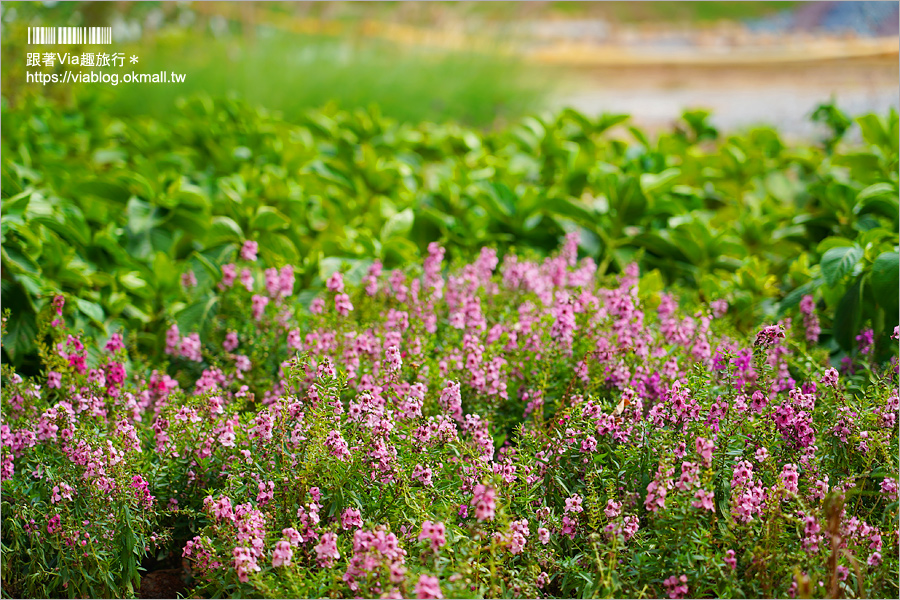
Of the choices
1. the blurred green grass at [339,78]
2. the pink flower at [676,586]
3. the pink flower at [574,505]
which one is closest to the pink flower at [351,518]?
the pink flower at [574,505]

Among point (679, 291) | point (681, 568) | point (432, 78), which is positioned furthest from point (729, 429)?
point (432, 78)

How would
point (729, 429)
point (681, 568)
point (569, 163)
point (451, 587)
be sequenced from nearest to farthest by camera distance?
point (451, 587) → point (681, 568) → point (729, 429) → point (569, 163)

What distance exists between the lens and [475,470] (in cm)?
172

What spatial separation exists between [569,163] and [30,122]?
257 centimetres

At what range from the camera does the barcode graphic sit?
5344 mm

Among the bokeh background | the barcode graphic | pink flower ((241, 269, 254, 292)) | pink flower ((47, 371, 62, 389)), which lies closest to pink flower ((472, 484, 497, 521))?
pink flower ((47, 371, 62, 389))

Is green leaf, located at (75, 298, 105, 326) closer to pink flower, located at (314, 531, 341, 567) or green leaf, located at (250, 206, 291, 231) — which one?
green leaf, located at (250, 206, 291, 231)

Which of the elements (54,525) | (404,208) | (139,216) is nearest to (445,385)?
(54,525)

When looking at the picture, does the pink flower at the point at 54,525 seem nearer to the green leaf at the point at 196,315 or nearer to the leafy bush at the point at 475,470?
the leafy bush at the point at 475,470

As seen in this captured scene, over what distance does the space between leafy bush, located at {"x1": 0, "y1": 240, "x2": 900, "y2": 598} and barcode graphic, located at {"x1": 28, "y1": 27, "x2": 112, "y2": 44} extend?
148 inches

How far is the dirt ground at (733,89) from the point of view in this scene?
300 inches

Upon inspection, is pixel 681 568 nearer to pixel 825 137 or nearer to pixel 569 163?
pixel 569 163

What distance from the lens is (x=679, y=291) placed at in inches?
113

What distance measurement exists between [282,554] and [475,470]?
442mm
